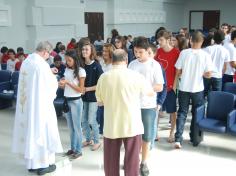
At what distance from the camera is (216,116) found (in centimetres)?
493

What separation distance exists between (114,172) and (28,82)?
1.26 m

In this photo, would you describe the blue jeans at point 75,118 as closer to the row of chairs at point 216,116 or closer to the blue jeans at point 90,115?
the blue jeans at point 90,115

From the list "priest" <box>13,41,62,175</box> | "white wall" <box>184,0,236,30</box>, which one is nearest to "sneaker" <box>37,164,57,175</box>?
"priest" <box>13,41,62,175</box>

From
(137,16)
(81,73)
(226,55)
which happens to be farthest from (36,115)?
(137,16)

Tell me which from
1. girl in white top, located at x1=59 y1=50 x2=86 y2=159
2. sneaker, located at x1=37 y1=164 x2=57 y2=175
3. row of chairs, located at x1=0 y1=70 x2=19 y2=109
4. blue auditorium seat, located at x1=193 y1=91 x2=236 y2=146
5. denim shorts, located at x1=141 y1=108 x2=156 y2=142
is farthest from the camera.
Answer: row of chairs, located at x1=0 y1=70 x2=19 y2=109

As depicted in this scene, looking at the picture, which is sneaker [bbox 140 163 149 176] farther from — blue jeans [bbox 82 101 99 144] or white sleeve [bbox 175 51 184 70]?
white sleeve [bbox 175 51 184 70]

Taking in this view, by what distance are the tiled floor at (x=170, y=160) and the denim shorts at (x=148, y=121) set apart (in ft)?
1.88

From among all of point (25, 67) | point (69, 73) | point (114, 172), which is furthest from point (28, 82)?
point (114, 172)

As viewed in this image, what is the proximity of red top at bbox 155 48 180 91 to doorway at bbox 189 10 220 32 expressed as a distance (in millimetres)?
17791

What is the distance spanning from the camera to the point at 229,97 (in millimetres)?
4824

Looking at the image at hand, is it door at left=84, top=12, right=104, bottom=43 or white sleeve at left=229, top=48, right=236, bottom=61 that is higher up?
door at left=84, top=12, right=104, bottom=43

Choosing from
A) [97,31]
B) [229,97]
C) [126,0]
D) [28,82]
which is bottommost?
[229,97]

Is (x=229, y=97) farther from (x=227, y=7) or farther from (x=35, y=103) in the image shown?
(x=227, y=7)

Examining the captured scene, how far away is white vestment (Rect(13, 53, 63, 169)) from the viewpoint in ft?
11.1
